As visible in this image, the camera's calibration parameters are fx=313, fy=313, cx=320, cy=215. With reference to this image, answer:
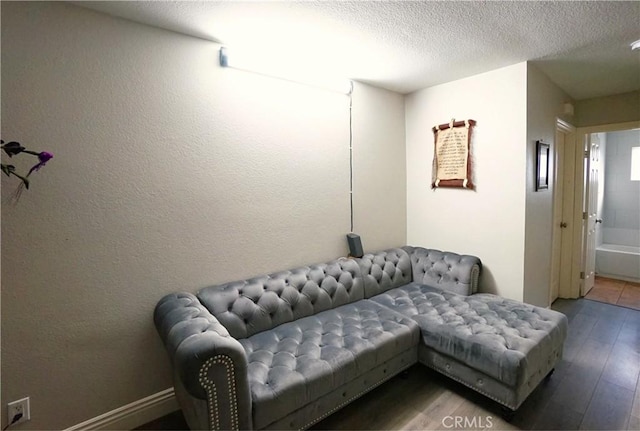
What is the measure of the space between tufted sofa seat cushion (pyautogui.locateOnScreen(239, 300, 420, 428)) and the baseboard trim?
2.01ft

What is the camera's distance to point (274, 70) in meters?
2.37

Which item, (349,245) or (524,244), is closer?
(524,244)

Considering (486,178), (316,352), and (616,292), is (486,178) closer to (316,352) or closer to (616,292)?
(316,352)

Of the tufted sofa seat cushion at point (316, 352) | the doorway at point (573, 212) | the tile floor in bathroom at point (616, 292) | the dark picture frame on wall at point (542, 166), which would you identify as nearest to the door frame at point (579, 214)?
the doorway at point (573, 212)

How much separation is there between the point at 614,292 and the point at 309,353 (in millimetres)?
4430

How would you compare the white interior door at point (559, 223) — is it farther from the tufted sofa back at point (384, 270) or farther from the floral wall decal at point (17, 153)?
the floral wall decal at point (17, 153)

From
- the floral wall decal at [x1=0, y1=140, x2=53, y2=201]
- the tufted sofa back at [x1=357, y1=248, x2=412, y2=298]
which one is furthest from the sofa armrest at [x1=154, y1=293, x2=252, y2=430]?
the tufted sofa back at [x1=357, y1=248, x2=412, y2=298]

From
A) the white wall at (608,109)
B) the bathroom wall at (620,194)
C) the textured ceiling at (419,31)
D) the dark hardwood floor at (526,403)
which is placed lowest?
the dark hardwood floor at (526,403)

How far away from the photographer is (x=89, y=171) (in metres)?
1.75

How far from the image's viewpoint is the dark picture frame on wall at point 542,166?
2.81 meters

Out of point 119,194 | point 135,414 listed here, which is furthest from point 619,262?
point 119,194

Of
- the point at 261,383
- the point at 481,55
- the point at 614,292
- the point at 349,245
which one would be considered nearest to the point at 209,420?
the point at 261,383

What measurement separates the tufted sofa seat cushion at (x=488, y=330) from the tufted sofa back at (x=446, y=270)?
114 mm

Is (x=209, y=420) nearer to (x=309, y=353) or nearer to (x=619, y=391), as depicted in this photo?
(x=309, y=353)
